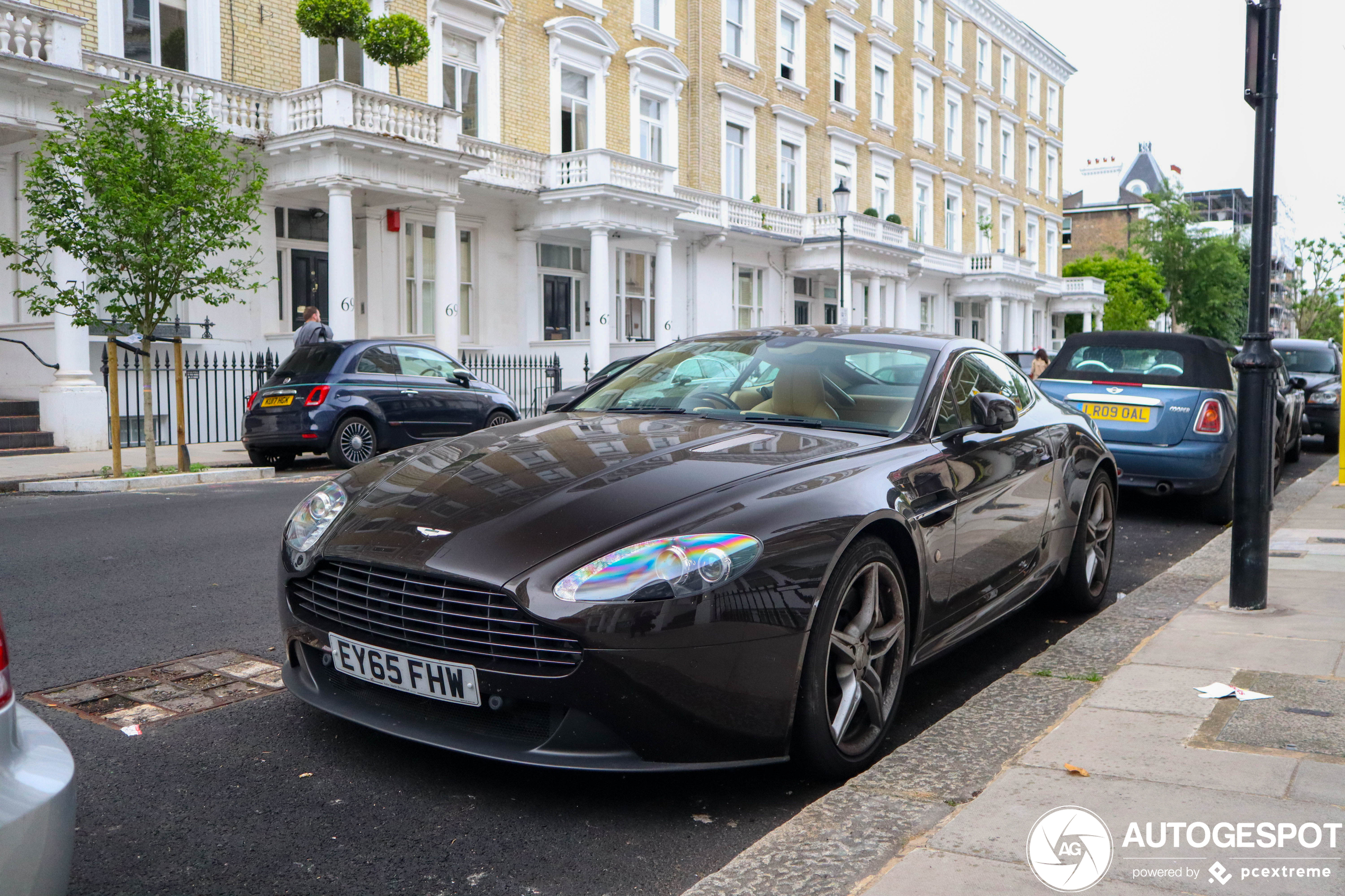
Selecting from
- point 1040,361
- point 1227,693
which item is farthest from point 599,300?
point 1227,693

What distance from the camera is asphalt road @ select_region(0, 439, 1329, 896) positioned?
8.91 feet

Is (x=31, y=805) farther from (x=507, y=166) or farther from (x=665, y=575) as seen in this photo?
(x=507, y=166)

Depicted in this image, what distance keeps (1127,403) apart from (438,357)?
8533 mm

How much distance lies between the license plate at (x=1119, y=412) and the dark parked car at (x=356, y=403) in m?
6.47

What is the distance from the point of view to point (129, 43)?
686 inches

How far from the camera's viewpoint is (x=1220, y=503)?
9195 millimetres

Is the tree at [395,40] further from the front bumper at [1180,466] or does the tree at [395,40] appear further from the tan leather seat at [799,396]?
the tan leather seat at [799,396]

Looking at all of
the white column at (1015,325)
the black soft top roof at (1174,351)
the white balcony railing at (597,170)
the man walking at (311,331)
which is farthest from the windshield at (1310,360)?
the white column at (1015,325)

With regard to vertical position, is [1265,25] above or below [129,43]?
below

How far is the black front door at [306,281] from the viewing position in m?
19.8

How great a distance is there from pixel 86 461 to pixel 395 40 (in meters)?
8.94

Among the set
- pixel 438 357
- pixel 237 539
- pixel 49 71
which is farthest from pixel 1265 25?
pixel 49 71

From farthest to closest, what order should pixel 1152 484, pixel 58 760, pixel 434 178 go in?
pixel 434 178
pixel 1152 484
pixel 58 760

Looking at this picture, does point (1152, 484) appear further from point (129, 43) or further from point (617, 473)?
point (129, 43)
